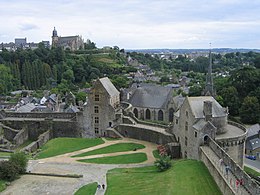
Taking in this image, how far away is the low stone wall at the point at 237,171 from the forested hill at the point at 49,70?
69.6 metres

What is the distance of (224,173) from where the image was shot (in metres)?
24.7

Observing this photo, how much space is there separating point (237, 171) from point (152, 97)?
33045 mm

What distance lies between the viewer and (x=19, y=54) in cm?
11688

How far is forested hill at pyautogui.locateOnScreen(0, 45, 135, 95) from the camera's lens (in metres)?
103

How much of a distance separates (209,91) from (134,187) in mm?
43436

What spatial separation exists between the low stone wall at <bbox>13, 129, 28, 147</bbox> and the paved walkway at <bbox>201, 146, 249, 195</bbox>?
2619 cm

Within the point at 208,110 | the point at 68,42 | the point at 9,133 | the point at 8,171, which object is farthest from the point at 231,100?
the point at 68,42

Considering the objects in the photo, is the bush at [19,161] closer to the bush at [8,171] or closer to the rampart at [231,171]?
the bush at [8,171]

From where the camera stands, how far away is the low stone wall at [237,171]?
802 inches

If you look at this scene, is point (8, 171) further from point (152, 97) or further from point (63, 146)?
point (152, 97)

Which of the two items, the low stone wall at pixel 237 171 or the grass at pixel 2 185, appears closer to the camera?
the low stone wall at pixel 237 171

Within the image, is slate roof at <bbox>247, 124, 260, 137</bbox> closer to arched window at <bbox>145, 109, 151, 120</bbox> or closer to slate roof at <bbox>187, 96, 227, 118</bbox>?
arched window at <bbox>145, 109, 151, 120</bbox>

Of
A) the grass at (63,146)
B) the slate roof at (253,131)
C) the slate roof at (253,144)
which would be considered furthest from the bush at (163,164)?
the slate roof at (253,131)

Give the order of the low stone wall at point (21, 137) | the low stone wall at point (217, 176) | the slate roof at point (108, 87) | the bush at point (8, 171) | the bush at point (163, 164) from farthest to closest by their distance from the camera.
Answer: the slate roof at point (108, 87) → the low stone wall at point (21, 137) → the bush at point (8, 171) → the bush at point (163, 164) → the low stone wall at point (217, 176)
